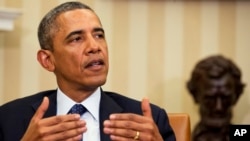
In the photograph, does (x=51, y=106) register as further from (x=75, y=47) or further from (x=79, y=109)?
(x=75, y=47)

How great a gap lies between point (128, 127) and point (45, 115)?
43cm

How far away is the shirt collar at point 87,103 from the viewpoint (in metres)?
1.68

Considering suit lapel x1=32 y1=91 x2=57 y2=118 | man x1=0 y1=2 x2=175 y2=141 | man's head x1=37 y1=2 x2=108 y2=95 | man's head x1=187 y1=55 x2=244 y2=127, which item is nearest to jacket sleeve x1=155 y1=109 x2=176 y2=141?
man x1=0 y1=2 x2=175 y2=141

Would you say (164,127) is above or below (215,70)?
below

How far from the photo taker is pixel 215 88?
5.32ft

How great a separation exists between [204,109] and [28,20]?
0.95 m

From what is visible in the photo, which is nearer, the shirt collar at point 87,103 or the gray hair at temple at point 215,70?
the gray hair at temple at point 215,70

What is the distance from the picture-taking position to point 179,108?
2.25 metres

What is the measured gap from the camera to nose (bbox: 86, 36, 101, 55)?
159cm

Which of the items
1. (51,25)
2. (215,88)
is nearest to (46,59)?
(51,25)

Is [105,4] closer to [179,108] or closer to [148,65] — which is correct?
[148,65]

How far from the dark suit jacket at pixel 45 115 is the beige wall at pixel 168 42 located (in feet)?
1.54

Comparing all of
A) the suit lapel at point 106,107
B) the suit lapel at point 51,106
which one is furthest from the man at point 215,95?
the suit lapel at point 51,106

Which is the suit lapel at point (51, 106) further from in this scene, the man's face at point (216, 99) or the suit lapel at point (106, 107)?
the man's face at point (216, 99)
